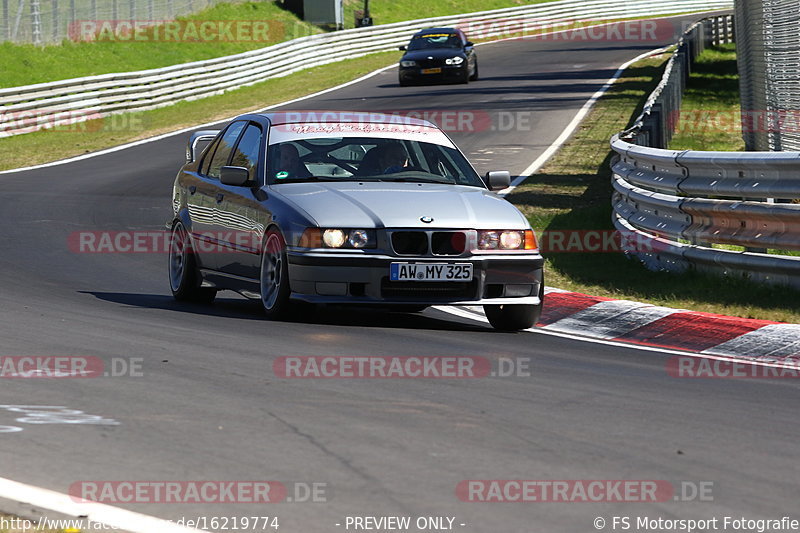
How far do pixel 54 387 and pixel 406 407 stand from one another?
174 cm

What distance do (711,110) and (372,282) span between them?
62.5 ft

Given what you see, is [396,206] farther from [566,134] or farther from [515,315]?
[566,134]

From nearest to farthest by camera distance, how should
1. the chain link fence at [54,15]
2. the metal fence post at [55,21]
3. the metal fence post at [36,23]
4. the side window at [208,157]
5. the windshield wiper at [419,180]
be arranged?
the windshield wiper at [419,180]
the side window at [208,157]
the chain link fence at [54,15]
the metal fence post at [36,23]
the metal fence post at [55,21]

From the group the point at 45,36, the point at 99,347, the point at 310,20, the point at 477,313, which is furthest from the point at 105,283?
the point at 310,20

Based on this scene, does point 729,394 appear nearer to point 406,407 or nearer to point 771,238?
point 406,407

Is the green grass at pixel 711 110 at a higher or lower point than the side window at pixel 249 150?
lower

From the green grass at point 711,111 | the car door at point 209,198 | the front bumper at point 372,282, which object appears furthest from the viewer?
the green grass at point 711,111

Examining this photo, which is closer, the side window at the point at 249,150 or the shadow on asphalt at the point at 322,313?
the shadow on asphalt at the point at 322,313

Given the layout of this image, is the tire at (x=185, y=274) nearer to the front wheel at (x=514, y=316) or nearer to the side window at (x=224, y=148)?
the side window at (x=224, y=148)

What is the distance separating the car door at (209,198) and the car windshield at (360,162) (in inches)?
28.5

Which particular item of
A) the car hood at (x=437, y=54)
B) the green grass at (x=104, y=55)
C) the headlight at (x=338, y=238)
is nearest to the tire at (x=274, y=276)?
the headlight at (x=338, y=238)

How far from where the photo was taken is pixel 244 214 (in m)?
10.0

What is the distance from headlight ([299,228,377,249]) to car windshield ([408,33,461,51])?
29737mm

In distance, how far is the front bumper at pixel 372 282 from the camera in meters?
8.99
